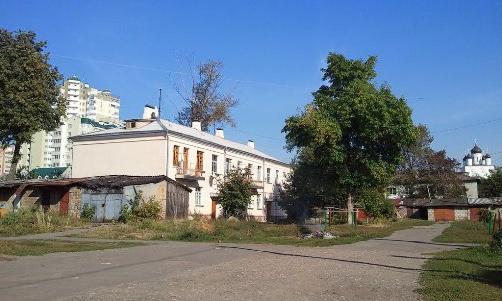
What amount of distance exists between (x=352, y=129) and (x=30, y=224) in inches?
964

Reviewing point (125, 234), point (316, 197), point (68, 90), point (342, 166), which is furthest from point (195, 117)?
point (68, 90)

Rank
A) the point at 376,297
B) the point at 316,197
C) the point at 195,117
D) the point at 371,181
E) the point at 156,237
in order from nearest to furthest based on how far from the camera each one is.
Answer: the point at 376,297 → the point at 156,237 → the point at 371,181 → the point at 316,197 → the point at 195,117

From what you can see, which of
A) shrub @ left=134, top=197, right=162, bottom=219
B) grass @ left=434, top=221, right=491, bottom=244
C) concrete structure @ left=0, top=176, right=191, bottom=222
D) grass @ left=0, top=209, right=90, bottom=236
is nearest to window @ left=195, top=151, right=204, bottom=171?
concrete structure @ left=0, top=176, right=191, bottom=222

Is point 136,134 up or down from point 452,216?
up

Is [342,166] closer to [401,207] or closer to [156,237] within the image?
[156,237]

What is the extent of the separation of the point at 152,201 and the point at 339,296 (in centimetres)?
2743

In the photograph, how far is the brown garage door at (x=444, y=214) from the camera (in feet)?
258

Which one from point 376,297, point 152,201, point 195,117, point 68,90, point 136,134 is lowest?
point 376,297

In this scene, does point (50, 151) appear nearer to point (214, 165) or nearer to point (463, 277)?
point (214, 165)

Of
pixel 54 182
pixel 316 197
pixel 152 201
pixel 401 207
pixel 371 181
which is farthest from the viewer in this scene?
pixel 401 207

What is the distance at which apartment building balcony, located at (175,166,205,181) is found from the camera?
44.2m

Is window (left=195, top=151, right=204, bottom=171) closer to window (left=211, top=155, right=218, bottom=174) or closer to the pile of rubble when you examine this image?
window (left=211, top=155, right=218, bottom=174)

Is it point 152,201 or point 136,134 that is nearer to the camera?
point 152,201

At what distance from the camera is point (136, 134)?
44.2 m
